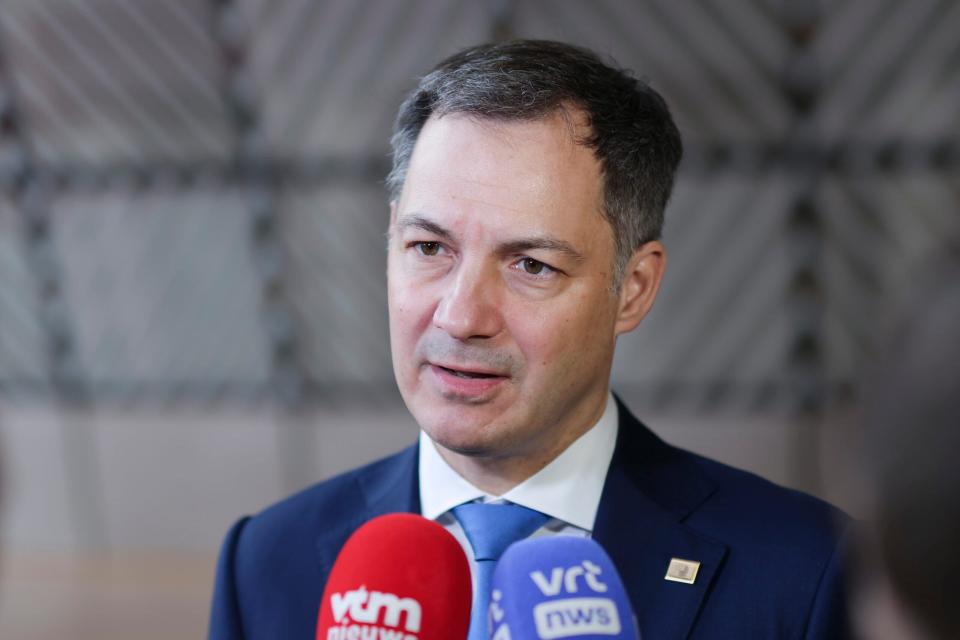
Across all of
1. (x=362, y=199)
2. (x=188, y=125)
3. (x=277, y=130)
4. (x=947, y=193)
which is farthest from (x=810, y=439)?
(x=188, y=125)

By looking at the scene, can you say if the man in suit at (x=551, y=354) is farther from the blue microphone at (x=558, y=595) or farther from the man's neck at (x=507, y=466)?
the blue microphone at (x=558, y=595)

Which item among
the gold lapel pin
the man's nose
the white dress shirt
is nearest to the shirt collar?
the white dress shirt

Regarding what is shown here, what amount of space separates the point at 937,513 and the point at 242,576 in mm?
1272

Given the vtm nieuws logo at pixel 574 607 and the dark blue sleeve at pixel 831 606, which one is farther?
the dark blue sleeve at pixel 831 606

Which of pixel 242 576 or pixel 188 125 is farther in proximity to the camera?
pixel 188 125

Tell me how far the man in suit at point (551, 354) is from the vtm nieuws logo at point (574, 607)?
41 cm

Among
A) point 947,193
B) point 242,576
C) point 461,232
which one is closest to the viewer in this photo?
point 461,232

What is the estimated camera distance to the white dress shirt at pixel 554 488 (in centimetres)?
157

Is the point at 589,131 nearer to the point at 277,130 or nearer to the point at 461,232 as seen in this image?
the point at 461,232

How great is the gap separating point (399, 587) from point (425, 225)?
20.5 inches

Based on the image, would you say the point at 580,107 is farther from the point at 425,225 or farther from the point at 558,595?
the point at 558,595

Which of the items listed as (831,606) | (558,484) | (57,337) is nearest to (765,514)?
(831,606)

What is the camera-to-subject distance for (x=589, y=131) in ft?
5.02

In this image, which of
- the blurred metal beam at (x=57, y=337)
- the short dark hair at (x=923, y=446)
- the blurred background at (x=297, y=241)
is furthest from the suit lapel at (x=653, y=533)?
the blurred metal beam at (x=57, y=337)
